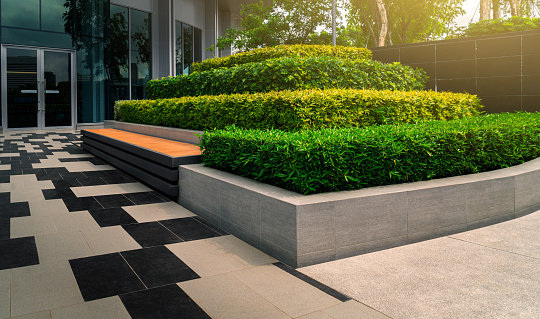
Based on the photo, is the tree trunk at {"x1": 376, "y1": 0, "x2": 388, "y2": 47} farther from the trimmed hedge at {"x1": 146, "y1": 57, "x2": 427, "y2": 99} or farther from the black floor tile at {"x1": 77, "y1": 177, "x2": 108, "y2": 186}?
the black floor tile at {"x1": 77, "y1": 177, "x2": 108, "y2": 186}

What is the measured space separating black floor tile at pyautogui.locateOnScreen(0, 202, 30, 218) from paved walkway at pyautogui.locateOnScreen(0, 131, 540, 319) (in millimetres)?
26

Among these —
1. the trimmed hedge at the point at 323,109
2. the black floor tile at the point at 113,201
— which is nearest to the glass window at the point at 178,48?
the trimmed hedge at the point at 323,109

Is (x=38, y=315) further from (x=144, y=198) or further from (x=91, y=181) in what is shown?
(x=91, y=181)

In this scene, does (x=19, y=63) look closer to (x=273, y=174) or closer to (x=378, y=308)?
(x=273, y=174)

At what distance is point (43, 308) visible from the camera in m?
2.92

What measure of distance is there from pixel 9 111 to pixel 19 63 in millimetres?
2004

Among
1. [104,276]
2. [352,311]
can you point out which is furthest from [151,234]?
[352,311]

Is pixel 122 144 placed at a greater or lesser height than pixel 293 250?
greater

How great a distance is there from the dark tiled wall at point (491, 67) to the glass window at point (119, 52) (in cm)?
1379

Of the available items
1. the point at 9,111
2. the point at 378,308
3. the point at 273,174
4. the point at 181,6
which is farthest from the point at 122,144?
the point at 181,6

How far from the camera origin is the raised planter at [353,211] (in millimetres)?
3748

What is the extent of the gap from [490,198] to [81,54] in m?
18.8

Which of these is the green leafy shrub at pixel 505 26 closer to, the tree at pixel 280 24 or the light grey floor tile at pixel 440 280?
the tree at pixel 280 24

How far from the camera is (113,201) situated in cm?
620
